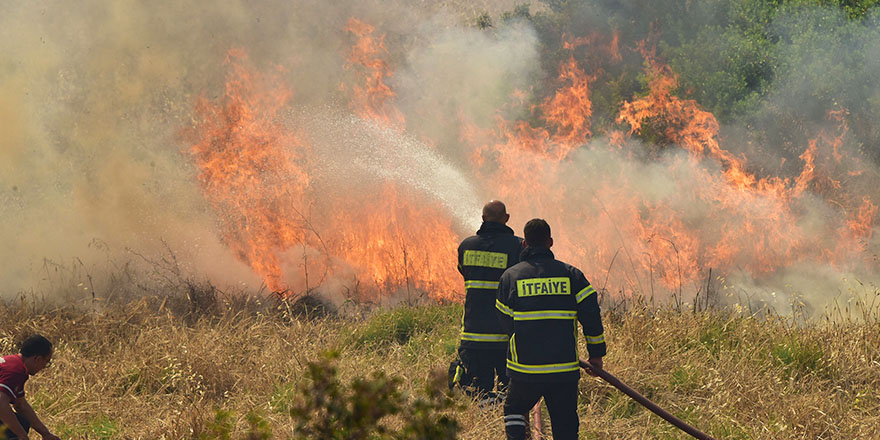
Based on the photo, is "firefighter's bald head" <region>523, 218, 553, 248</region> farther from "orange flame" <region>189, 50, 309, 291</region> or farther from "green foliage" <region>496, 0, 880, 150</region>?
"green foliage" <region>496, 0, 880, 150</region>

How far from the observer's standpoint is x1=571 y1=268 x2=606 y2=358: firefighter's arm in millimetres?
4848

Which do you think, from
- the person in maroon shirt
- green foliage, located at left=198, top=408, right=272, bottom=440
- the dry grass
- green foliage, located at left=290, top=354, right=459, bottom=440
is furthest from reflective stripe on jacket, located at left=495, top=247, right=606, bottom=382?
the person in maroon shirt

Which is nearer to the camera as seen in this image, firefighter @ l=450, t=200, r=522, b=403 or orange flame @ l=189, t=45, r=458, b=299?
firefighter @ l=450, t=200, r=522, b=403

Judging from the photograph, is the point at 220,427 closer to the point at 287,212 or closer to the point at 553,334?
the point at 553,334

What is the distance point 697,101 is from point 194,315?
14189 mm

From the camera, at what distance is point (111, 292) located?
1088cm

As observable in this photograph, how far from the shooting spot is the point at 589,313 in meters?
4.85

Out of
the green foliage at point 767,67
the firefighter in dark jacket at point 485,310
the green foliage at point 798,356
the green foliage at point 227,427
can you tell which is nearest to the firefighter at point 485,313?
the firefighter in dark jacket at point 485,310

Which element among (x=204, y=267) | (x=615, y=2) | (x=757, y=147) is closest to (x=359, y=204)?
(x=204, y=267)

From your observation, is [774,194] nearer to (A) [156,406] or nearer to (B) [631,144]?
(B) [631,144]

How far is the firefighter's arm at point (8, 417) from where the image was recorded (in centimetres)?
474

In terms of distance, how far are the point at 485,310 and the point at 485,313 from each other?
0.08ft

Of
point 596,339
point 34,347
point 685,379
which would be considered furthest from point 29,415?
point 685,379

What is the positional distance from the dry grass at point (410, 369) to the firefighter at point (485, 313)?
0.29 m
